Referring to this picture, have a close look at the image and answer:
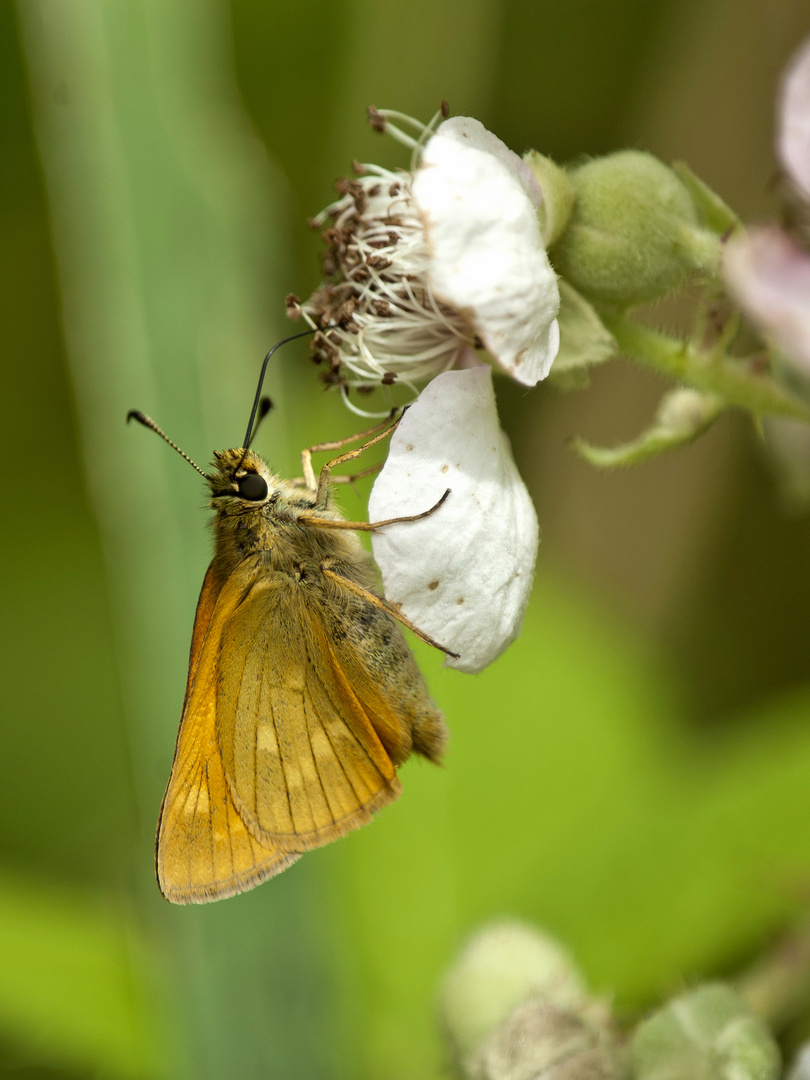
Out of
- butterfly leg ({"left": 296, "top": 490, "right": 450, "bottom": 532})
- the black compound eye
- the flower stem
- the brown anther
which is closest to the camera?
butterfly leg ({"left": 296, "top": 490, "right": 450, "bottom": 532})

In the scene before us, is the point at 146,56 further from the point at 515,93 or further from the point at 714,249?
the point at 714,249

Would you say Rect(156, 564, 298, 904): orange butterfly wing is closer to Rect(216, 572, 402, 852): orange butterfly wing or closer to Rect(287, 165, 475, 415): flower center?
Rect(216, 572, 402, 852): orange butterfly wing

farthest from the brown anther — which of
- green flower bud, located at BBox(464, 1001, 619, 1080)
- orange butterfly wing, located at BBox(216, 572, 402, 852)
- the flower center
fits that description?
green flower bud, located at BBox(464, 1001, 619, 1080)

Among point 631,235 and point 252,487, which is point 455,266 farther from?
point 252,487

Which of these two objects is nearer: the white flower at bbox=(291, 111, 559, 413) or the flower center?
the white flower at bbox=(291, 111, 559, 413)

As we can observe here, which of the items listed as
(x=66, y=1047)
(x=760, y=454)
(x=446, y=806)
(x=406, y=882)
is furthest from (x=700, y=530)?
(x=66, y=1047)

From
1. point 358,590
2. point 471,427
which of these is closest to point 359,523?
point 358,590
